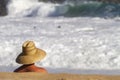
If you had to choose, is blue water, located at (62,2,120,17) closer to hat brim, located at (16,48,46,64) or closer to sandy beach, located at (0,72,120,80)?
hat brim, located at (16,48,46,64)

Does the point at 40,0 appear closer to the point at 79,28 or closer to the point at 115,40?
the point at 79,28

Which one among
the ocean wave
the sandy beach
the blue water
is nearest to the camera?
the sandy beach

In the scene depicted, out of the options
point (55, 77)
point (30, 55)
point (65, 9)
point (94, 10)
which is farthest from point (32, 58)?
point (65, 9)

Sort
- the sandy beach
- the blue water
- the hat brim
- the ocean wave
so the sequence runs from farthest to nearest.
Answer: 1. the ocean wave
2. the blue water
3. the hat brim
4. the sandy beach

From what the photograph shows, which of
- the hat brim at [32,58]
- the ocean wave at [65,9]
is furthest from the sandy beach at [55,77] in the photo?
the ocean wave at [65,9]

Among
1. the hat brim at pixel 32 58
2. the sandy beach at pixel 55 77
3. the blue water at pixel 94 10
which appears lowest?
the sandy beach at pixel 55 77

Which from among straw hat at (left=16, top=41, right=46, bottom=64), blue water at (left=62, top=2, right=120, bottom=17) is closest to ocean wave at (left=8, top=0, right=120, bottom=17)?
blue water at (left=62, top=2, right=120, bottom=17)

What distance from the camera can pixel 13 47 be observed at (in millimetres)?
10117

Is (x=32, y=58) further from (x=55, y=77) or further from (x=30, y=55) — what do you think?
(x=55, y=77)

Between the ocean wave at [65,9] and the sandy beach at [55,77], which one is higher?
the ocean wave at [65,9]

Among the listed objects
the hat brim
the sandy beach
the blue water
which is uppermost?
the blue water

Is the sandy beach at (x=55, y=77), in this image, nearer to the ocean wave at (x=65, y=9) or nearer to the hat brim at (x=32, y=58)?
the hat brim at (x=32, y=58)

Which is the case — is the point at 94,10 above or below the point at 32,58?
above

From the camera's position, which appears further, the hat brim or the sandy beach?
the hat brim
